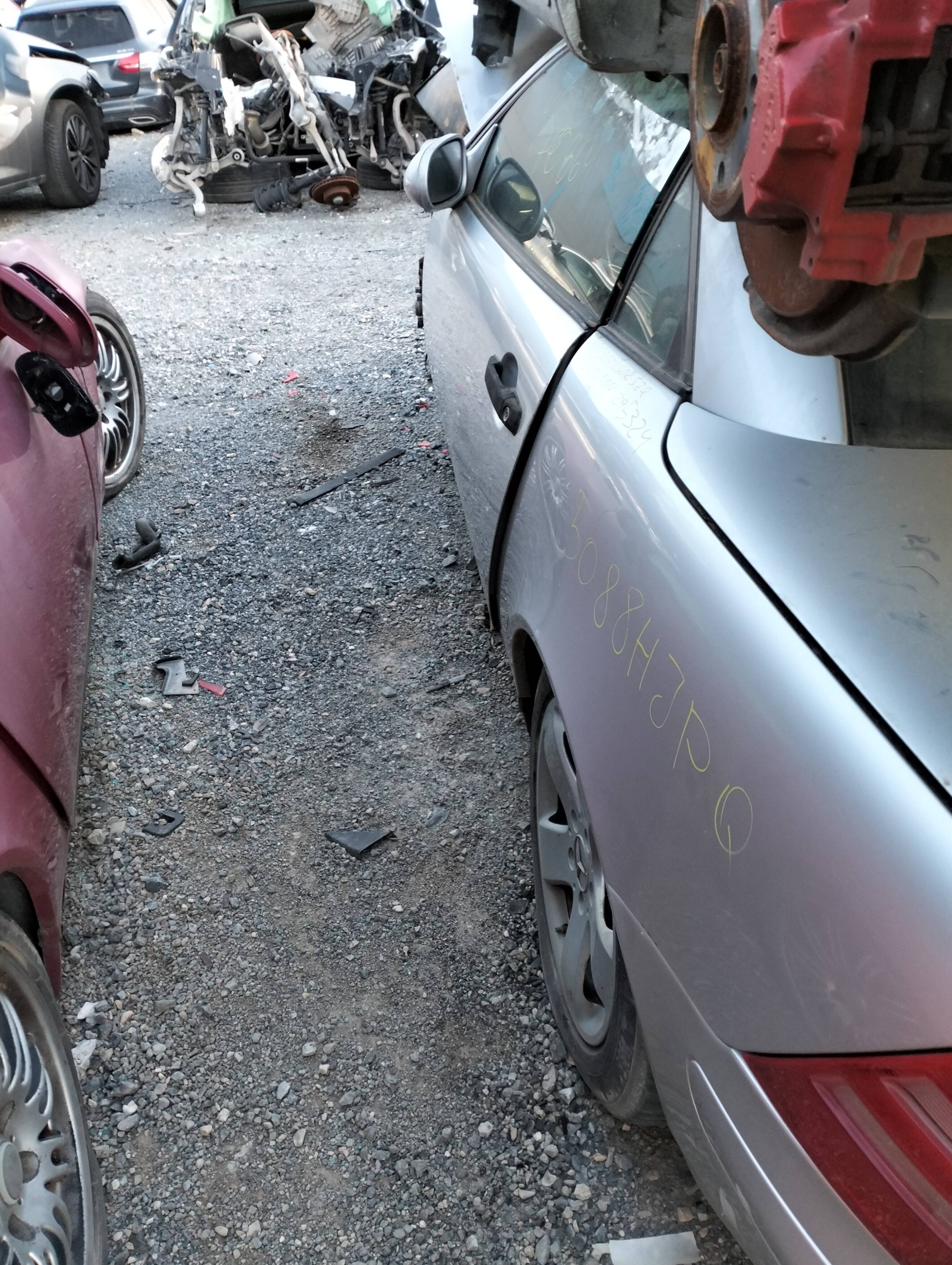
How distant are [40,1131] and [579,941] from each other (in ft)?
3.28

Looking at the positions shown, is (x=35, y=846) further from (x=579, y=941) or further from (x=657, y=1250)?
(x=657, y=1250)

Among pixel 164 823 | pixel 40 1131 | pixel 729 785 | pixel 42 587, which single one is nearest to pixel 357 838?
pixel 164 823

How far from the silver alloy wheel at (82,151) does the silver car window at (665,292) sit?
919 cm

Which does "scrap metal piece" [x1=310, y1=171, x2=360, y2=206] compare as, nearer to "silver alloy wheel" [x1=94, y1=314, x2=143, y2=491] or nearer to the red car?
"silver alloy wheel" [x1=94, y1=314, x2=143, y2=491]

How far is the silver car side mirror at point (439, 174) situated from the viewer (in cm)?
281

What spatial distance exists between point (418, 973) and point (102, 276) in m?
6.86

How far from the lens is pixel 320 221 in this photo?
883cm

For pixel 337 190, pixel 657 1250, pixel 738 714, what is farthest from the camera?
pixel 337 190

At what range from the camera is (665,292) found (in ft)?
5.62

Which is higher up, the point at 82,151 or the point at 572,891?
the point at 82,151

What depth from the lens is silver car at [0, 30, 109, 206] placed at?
8430mm

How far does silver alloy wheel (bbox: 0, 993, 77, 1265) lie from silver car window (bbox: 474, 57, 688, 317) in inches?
66.1

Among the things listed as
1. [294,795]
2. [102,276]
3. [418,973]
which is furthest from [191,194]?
[418,973]

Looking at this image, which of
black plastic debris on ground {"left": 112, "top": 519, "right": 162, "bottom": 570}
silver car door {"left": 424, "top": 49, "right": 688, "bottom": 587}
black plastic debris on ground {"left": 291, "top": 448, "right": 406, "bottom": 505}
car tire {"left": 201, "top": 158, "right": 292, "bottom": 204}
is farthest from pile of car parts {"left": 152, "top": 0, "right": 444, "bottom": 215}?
silver car door {"left": 424, "top": 49, "right": 688, "bottom": 587}
